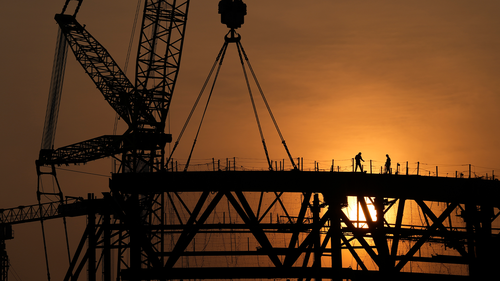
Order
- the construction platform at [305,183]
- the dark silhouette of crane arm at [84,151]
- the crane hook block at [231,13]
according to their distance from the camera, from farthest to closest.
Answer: the dark silhouette of crane arm at [84,151]
the crane hook block at [231,13]
the construction platform at [305,183]

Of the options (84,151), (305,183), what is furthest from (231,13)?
(84,151)

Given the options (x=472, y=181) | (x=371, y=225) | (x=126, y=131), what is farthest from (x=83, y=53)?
(x=472, y=181)

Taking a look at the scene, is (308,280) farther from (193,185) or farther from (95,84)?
(95,84)

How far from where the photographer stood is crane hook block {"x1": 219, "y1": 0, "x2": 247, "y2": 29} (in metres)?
47.8

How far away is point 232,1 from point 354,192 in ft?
57.2

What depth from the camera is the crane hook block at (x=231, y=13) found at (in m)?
47.8

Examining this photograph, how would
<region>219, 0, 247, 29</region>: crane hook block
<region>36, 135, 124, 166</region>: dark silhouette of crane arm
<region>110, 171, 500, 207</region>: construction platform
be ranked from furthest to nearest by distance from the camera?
<region>36, 135, 124, 166</region>: dark silhouette of crane arm < <region>219, 0, 247, 29</region>: crane hook block < <region>110, 171, 500, 207</region>: construction platform

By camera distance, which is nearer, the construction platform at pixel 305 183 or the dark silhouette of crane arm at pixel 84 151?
the construction platform at pixel 305 183

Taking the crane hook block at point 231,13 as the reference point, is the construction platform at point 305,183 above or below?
below

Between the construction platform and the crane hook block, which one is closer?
the construction platform

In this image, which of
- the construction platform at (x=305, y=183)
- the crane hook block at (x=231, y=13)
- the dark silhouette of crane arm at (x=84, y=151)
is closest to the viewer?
the construction platform at (x=305, y=183)

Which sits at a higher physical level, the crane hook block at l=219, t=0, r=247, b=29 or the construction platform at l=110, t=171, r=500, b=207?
the crane hook block at l=219, t=0, r=247, b=29

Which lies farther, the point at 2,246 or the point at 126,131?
the point at 2,246

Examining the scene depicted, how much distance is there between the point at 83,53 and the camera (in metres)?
73.9
